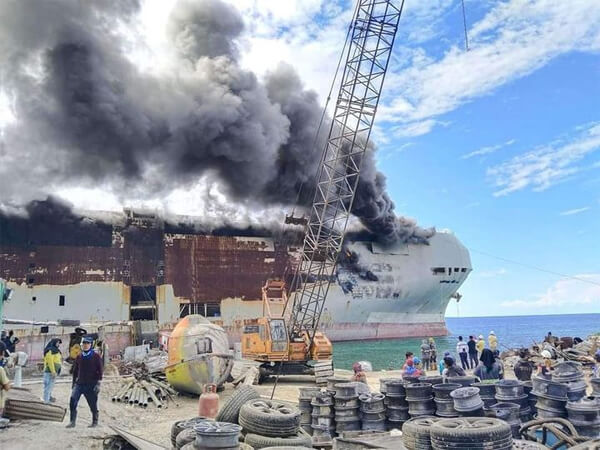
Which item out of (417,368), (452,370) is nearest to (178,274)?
(417,368)

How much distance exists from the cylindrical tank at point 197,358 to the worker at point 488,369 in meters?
8.51

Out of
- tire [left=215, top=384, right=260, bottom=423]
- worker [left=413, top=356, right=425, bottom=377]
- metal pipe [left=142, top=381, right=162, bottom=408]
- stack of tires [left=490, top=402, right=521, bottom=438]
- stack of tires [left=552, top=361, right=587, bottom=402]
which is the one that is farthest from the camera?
metal pipe [left=142, top=381, right=162, bottom=408]

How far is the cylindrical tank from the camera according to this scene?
16.2 meters

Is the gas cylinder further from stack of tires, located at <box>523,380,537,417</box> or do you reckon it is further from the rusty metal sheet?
the rusty metal sheet

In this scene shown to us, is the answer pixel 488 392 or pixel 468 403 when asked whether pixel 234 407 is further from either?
pixel 488 392

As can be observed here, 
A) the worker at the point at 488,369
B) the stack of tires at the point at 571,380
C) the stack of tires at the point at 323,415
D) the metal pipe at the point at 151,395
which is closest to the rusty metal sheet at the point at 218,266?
the metal pipe at the point at 151,395

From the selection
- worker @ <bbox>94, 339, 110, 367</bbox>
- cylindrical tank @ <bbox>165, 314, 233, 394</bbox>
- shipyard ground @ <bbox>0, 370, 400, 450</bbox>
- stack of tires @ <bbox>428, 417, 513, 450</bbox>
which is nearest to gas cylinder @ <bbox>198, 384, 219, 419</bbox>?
shipyard ground @ <bbox>0, 370, 400, 450</bbox>

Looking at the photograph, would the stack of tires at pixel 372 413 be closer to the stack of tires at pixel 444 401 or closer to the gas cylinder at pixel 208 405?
the stack of tires at pixel 444 401

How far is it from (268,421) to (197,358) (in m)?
9.20

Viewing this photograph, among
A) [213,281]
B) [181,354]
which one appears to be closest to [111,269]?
[213,281]

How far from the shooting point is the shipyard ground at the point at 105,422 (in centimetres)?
808

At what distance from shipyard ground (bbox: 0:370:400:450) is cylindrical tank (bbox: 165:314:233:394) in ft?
2.10

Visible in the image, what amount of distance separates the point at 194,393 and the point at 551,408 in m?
12.1

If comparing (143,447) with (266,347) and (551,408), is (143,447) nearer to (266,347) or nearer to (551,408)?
(551,408)
